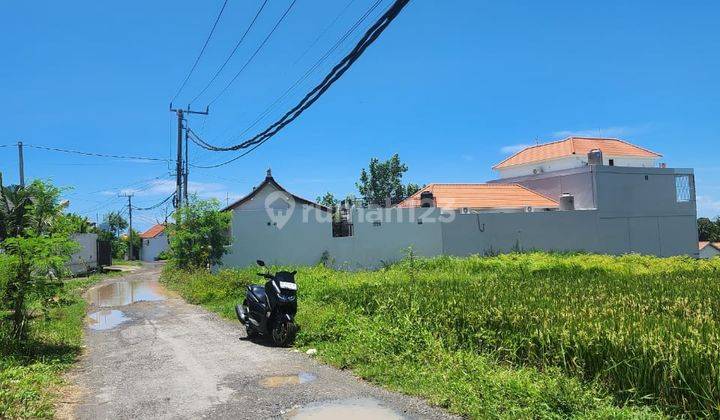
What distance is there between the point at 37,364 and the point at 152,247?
197 feet

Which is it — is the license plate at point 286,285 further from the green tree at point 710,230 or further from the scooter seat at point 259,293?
the green tree at point 710,230

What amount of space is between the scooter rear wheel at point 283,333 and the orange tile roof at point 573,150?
32058 mm

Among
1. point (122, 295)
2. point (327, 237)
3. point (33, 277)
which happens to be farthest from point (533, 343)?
point (327, 237)

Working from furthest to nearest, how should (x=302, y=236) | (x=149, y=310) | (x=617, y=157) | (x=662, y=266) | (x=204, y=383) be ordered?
(x=617, y=157), (x=302, y=236), (x=662, y=266), (x=149, y=310), (x=204, y=383)

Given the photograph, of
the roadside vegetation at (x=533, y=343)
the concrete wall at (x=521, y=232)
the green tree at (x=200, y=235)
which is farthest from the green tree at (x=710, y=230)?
the green tree at (x=200, y=235)

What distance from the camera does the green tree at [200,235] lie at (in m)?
20.8

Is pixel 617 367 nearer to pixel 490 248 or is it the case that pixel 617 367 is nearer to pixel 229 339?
pixel 229 339

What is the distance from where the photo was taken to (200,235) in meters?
20.7

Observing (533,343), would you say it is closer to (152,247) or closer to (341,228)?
(341,228)

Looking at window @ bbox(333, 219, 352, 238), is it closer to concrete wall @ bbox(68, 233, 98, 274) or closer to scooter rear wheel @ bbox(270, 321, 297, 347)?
concrete wall @ bbox(68, 233, 98, 274)

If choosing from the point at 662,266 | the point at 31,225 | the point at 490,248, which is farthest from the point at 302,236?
the point at 31,225

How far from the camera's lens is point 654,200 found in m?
32.6

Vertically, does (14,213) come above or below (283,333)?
above

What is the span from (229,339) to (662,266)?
1463cm
